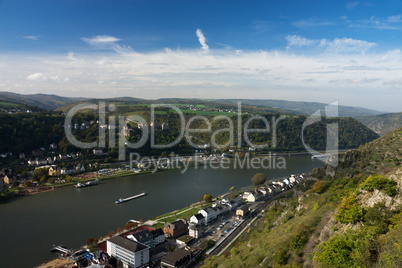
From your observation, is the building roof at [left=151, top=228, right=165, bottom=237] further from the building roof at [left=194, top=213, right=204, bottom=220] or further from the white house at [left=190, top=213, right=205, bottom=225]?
the building roof at [left=194, top=213, right=204, bottom=220]

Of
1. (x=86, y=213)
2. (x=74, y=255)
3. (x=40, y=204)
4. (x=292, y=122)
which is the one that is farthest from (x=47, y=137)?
(x=292, y=122)

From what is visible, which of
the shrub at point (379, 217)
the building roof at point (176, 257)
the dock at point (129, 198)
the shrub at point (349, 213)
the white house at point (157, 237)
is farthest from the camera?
the dock at point (129, 198)

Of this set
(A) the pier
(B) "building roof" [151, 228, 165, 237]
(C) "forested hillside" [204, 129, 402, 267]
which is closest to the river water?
(A) the pier

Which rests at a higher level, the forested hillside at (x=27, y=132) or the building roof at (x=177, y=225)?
the forested hillside at (x=27, y=132)

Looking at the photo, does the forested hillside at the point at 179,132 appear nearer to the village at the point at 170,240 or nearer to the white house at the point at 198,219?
the village at the point at 170,240

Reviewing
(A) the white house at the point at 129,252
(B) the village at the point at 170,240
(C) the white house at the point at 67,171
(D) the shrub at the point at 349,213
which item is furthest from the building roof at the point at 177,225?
(C) the white house at the point at 67,171
